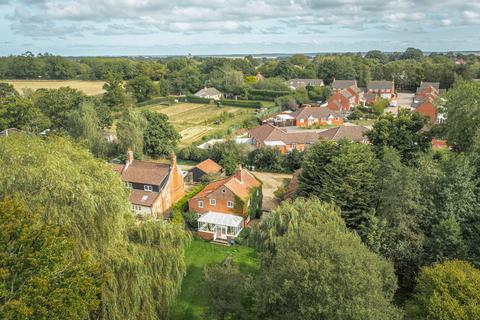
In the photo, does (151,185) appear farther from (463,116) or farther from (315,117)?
(315,117)

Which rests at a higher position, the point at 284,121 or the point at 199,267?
the point at 284,121

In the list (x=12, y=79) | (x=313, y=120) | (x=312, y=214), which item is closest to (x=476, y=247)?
(x=312, y=214)

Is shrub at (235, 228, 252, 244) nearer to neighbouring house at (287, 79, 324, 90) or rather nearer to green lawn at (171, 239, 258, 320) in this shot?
green lawn at (171, 239, 258, 320)

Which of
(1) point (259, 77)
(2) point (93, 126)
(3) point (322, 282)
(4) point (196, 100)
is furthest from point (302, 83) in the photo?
(3) point (322, 282)

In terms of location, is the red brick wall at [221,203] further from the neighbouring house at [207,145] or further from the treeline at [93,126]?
the neighbouring house at [207,145]

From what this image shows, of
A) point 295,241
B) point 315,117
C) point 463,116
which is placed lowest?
point 315,117

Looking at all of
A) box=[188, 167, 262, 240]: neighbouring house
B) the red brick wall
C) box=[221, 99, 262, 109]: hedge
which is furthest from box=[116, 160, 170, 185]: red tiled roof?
box=[221, 99, 262, 109]: hedge
